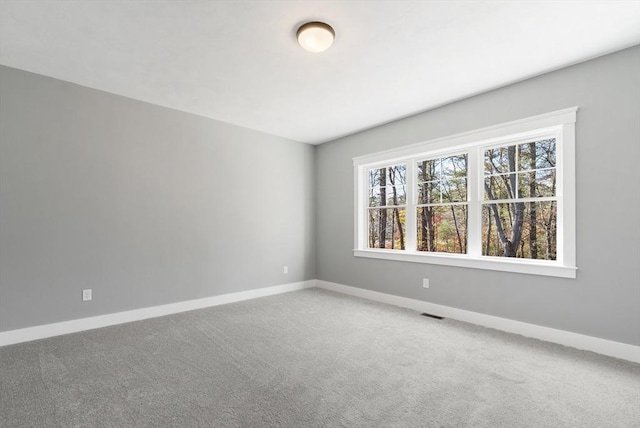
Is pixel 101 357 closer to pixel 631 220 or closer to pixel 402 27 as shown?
pixel 402 27

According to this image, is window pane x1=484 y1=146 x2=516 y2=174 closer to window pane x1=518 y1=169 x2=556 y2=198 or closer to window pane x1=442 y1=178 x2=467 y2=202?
window pane x1=518 y1=169 x2=556 y2=198

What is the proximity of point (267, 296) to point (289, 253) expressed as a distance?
86 centimetres

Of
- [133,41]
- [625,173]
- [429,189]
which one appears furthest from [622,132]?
[133,41]

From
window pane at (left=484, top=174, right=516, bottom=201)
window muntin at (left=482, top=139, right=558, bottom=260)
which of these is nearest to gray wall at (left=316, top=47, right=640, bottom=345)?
window muntin at (left=482, top=139, right=558, bottom=260)

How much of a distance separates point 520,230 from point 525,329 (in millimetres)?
1066

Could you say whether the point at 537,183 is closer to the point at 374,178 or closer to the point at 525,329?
the point at 525,329

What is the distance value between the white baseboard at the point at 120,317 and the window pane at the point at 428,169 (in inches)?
115

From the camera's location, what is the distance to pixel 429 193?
425 cm

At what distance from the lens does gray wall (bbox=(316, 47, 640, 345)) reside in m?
2.63

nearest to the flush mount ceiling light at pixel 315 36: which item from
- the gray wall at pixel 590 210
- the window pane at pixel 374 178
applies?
the gray wall at pixel 590 210

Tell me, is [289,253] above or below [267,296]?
above

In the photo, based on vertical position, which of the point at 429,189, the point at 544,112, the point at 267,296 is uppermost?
the point at 544,112

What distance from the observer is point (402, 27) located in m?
2.39

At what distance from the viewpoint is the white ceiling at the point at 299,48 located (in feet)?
7.22
